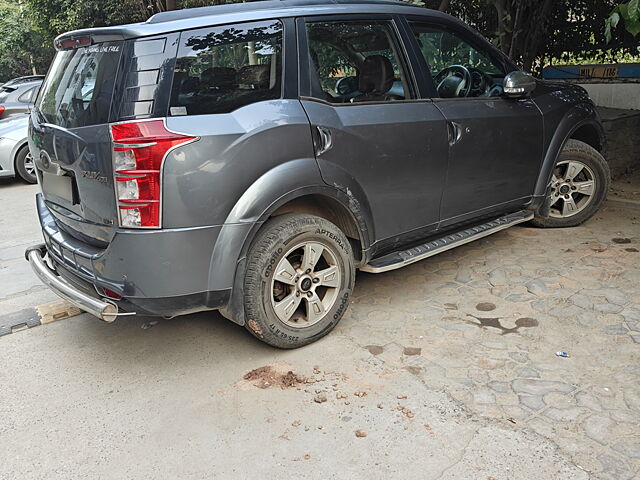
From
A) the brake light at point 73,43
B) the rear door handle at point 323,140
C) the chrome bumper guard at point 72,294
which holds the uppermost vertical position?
the brake light at point 73,43

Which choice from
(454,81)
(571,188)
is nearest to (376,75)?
(454,81)

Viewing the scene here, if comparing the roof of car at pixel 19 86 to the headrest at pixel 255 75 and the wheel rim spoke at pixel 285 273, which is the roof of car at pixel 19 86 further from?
the wheel rim spoke at pixel 285 273

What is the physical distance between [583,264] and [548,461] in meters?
2.44

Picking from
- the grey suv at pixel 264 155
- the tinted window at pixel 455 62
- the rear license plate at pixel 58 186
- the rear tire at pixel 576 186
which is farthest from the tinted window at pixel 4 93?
the rear tire at pixel 576 186

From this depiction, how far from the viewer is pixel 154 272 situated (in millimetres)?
2924

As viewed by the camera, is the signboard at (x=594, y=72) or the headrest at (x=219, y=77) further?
the signboard at (x=594, y=72)

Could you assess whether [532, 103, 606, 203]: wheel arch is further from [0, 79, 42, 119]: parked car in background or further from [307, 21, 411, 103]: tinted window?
[0, 79, 42, 119]: parked car in background

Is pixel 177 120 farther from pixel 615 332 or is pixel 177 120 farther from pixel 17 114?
pixel 17 114

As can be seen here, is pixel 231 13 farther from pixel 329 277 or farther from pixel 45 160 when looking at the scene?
Answer: pixel 329 277

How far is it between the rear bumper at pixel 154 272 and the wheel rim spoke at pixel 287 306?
1.08ft

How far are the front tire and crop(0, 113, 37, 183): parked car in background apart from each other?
6845 mm

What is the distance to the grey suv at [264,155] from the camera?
2.91 m

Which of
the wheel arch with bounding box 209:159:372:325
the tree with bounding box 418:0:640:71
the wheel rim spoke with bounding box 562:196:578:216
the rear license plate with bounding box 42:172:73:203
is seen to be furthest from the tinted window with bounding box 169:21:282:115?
the tree with bounding box 418:0:640:71

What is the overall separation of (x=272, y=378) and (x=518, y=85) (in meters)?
2.81
